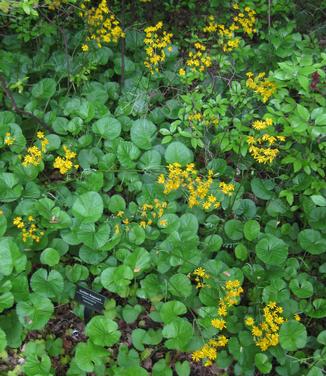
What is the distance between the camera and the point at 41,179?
3330 mm

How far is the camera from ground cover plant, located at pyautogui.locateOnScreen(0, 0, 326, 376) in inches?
101

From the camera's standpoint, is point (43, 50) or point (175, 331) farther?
point (43, 50)

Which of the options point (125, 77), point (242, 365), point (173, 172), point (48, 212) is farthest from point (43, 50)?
point (242, 365)

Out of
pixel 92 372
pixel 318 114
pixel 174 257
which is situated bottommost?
pixel 92 372

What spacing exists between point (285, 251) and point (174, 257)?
28.5 inches

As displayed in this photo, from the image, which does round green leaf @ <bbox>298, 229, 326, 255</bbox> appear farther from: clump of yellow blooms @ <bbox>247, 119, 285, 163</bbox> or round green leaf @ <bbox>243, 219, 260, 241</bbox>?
clump of yellow blooms @ <bbox>247, 119, 285, 163</bbox>

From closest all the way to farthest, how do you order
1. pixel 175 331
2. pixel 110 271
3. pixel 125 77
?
pixel 175 331
pixel 110 271
pixel 125 77

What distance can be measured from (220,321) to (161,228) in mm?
797

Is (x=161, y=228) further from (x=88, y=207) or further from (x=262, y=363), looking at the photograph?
(x=262, y=363)

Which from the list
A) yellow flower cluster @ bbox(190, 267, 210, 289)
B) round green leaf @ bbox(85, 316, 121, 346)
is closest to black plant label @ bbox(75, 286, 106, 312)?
round green leaf @ bbox(85, 316, 121, 346)

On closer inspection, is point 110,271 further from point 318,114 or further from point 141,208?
point 318,114

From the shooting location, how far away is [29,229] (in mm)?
2799

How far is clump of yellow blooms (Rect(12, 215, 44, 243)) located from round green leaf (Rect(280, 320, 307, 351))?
1.58 m

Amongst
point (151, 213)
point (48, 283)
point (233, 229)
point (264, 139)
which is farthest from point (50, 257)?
point (264, 139)
